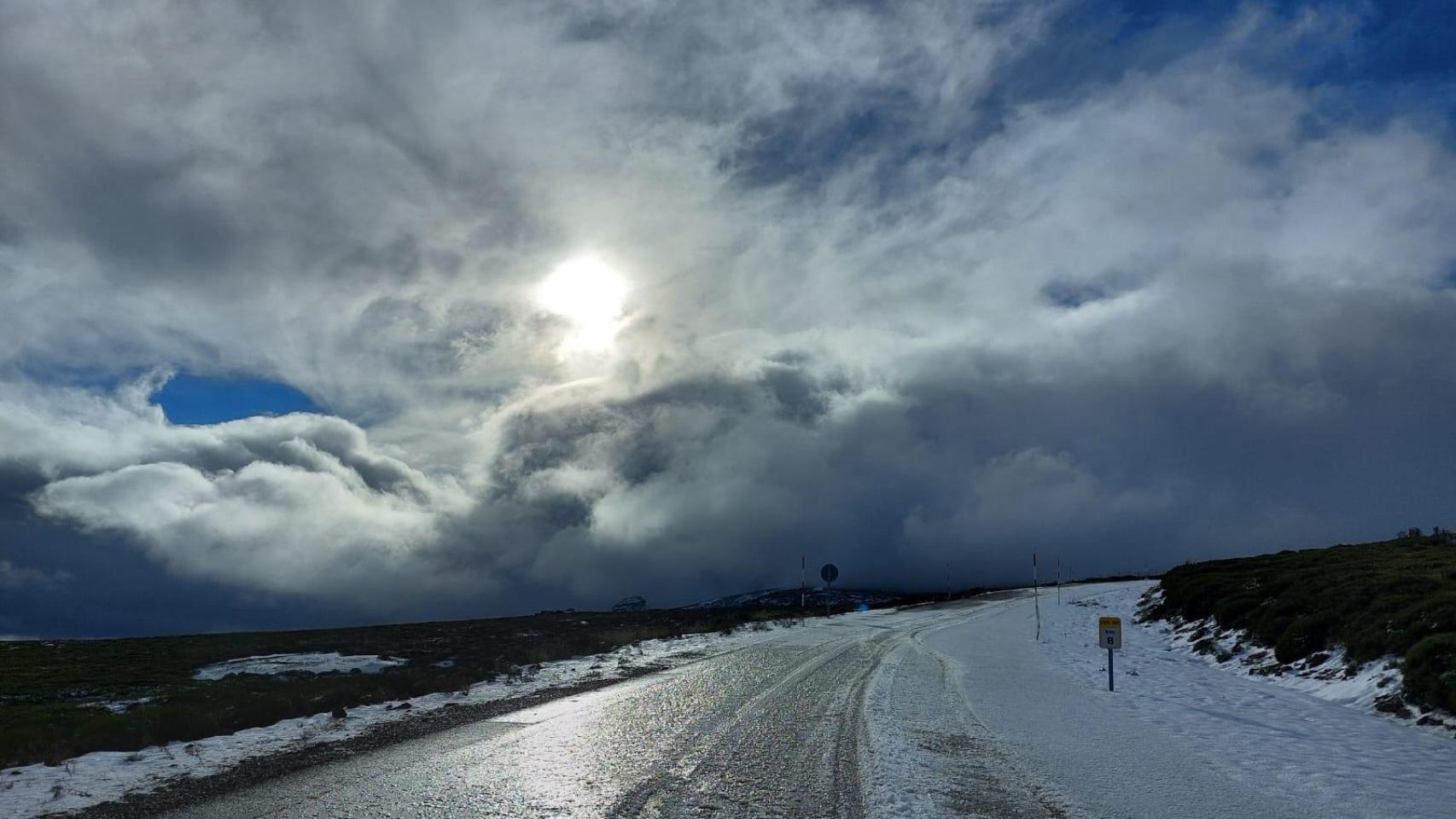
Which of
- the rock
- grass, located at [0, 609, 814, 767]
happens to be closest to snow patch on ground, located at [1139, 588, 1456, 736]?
the rock

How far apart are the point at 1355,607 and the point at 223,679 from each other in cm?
4104

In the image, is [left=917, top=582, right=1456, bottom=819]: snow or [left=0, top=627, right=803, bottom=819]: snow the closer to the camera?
[left=917, top=582, right=1456, bottom=819]: snow

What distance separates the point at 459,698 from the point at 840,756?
10450 mm

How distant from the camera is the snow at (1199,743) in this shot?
29.8ft

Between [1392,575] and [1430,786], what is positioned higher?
[1392,575]

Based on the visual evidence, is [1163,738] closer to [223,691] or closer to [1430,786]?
[1430,786]

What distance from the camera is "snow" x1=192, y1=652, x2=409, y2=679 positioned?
36.4 meters

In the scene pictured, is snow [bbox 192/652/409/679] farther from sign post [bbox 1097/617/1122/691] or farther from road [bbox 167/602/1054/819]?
sign post [bbox 1097/617/1122/691]

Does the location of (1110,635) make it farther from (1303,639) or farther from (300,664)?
(300,664)

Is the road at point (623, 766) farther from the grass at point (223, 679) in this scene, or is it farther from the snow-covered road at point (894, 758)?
the grass at point (223, 679)

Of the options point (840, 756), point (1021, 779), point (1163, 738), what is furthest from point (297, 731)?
point (1163, 738)

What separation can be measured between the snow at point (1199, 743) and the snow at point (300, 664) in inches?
1097

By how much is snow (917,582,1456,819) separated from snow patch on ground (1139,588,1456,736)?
7.6 inches

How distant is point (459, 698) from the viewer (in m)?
17.7
